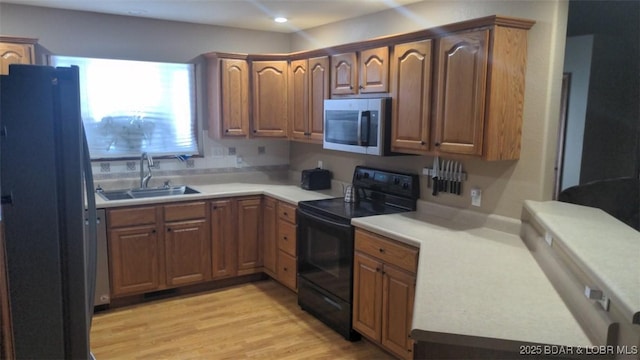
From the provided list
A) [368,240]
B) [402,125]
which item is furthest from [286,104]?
[368,240]

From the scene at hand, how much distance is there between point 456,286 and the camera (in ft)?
6.51

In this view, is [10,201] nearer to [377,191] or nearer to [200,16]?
[377,191]

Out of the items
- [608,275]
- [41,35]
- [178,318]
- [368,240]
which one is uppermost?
[41,35]

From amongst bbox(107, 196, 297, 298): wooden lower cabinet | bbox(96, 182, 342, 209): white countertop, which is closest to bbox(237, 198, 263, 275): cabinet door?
bbox(107, 196, 297, 298): wooden lower cabinet

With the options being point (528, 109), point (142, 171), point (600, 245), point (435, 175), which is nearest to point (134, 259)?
point (142, 171)

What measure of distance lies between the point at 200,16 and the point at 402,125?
2180 millimetres

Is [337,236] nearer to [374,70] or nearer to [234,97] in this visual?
[374,70]

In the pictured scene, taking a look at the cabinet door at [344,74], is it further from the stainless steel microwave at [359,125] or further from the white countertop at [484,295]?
the white countertop at [484,295]

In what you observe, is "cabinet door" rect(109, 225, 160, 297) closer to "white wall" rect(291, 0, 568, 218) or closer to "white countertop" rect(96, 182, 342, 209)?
"white countertop" rect(96, 182, 342, 209)

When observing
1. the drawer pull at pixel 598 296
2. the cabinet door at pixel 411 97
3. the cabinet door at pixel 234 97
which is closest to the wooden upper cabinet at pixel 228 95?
the cabinet door at pixel 234 97

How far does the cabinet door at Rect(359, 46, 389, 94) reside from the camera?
3.37m

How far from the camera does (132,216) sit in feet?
12.8

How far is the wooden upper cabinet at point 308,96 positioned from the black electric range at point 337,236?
59 cm

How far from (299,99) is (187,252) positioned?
173 centimetres
